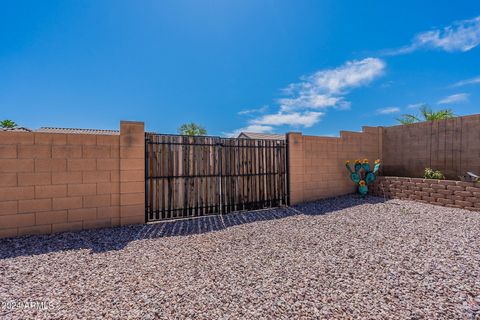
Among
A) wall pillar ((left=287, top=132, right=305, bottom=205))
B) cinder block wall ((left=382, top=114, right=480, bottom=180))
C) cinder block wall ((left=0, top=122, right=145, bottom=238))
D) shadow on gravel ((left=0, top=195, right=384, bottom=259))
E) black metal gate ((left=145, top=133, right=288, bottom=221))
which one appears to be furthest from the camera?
cinder block wall ((left=382, top=114, right=480, bottom=180))

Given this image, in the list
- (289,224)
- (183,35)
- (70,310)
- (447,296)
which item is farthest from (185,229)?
(183,35)

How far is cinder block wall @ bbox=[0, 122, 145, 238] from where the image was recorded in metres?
3.54

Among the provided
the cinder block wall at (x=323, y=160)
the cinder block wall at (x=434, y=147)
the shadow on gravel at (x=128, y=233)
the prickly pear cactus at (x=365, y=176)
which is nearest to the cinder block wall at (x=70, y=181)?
the shadow on gravel at (x=128, y=233)

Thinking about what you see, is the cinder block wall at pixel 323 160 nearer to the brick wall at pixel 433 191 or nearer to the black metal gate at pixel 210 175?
the black metal gate at pixel 210 175

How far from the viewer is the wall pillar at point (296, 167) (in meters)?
6.01

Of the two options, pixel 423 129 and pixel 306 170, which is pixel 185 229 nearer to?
pixel 306 170

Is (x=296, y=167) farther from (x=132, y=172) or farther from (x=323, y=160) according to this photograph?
(x=132, y=172)

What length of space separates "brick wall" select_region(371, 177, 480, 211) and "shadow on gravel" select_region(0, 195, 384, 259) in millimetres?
2121

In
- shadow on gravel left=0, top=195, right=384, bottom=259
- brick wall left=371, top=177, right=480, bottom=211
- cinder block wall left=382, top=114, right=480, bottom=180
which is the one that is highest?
cinder block wall left=382, top=114, right=480, bottom=180

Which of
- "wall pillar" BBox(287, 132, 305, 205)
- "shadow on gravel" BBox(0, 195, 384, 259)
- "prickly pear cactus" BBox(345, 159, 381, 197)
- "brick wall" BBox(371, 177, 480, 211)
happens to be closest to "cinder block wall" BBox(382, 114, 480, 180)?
"brick wall" BBox(371, 177, 480, 211)

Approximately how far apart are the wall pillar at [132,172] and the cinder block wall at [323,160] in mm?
3800

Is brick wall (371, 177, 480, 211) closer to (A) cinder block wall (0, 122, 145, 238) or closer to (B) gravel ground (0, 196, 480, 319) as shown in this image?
(B) gravel ground (0, 196, 480, 319)

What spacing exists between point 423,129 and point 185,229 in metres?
8.18

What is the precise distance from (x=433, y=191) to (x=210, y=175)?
238 inches
